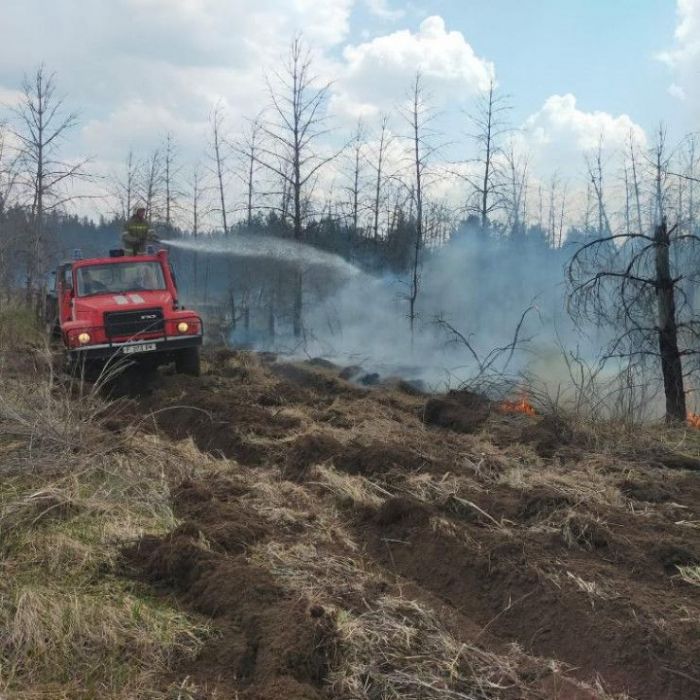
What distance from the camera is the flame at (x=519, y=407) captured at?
429 inches

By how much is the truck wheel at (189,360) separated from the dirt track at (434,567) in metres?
4.43

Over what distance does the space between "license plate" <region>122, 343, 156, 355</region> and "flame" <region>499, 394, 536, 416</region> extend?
593cm

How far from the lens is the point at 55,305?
48.9 feet

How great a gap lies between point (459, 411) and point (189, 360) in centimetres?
521

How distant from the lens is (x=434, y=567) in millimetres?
4992

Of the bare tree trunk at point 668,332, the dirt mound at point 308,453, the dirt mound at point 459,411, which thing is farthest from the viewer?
the bare tree trunk at point 668,332

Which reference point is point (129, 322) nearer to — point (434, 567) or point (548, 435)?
point (548, 435)

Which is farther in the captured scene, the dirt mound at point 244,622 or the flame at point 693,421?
the flame at point 693,421

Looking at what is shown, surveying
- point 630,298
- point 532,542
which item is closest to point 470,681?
point 532,542

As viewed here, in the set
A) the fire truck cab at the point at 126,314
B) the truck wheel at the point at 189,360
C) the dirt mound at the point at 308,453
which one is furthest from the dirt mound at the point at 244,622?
the truck wheel at the point at 189,360

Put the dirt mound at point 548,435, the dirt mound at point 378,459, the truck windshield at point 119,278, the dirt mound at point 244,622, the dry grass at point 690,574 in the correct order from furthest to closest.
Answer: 1. the truck windshield at point 119,278
2. the dirt mound at point 548,435
3. the dirt mound at point 378,459
4. the dry grass at point 690,574
5. the dirt mound at point 244,622

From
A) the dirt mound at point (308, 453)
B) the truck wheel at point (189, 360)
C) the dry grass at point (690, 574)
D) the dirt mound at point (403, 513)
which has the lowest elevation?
the dry grass at point (690, 574)

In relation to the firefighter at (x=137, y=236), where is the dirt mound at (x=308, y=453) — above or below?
below

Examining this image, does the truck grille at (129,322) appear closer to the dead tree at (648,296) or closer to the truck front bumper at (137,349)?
the truck front bumper at (137,349)
